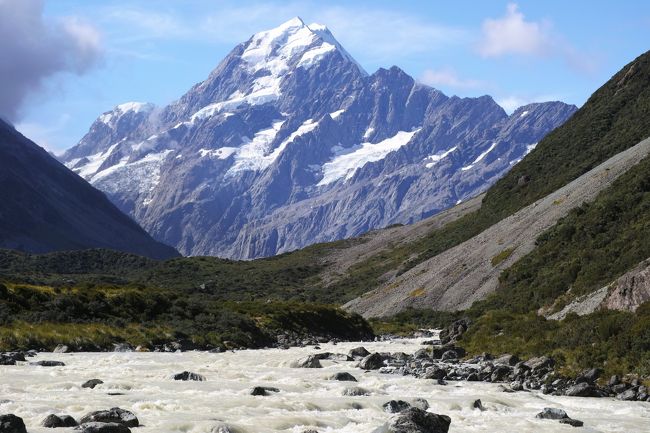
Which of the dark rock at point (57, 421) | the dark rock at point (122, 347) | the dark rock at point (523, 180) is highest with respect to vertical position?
the dark rock at point (523, 180)

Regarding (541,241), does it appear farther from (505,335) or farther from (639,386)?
(639,386)

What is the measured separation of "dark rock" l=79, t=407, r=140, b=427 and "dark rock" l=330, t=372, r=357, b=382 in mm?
16801


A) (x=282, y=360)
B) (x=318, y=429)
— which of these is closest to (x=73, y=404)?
(x=318, y=429)

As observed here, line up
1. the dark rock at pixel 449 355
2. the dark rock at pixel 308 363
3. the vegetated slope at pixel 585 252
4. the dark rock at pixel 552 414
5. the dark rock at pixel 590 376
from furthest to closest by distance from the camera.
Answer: the vegetated slope at pixel 585 252
the dark rock at pixel 449 355
the dark rock at pixel 308 363
the dark rock at pixel 590 376
the dark rock at pixel 552 414

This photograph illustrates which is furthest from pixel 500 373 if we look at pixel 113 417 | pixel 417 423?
pixel 113 417

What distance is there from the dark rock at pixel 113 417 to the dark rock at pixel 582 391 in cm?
2056

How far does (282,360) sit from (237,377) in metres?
10.2

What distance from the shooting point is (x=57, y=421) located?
87.5 ft

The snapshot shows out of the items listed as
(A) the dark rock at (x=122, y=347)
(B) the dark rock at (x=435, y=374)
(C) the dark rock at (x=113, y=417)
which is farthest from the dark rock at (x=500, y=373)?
(A) the dark rock at (x=122, y=347)

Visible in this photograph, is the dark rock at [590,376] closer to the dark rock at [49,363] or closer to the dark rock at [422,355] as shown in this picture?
the dark rock at [422,355]

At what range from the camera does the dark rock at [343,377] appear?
4250 cm

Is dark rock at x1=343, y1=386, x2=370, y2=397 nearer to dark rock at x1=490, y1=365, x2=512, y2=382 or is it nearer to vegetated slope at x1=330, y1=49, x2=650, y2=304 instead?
dark rock at x1=490, y1=365, x2=512, y2=382

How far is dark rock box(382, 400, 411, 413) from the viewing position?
Answer: 31663mm

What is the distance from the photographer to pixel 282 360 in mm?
53125
